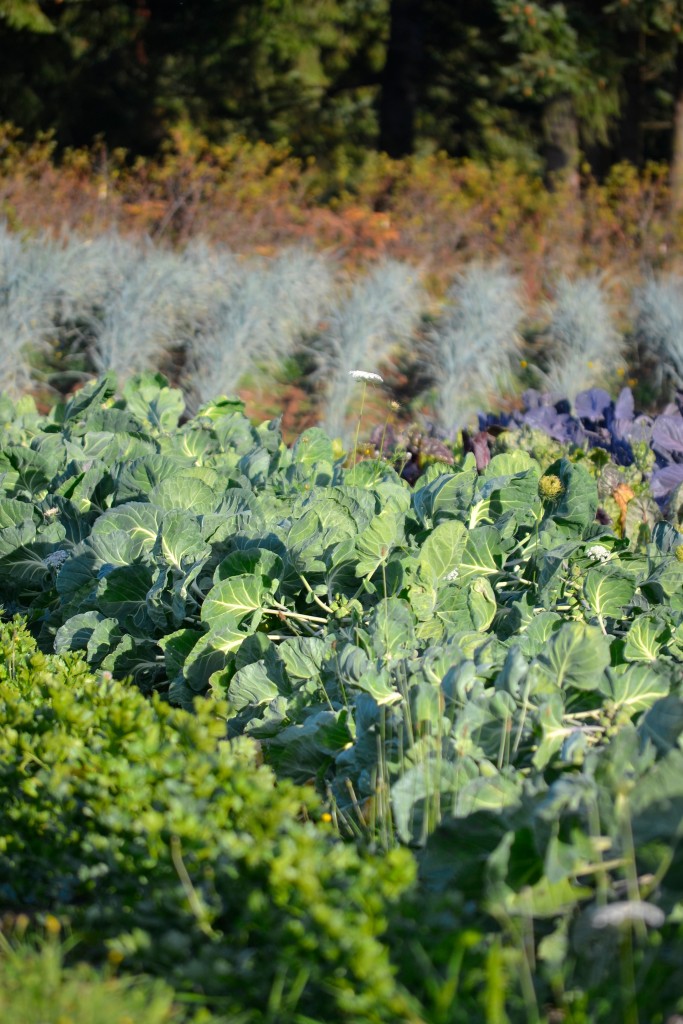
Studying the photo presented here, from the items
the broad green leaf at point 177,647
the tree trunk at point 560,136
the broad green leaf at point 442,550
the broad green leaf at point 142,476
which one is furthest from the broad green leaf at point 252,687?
the tree trunk at point 560,136

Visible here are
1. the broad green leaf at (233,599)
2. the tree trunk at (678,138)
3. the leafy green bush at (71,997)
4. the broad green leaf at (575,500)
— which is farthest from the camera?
the tree trunk at (678,138)

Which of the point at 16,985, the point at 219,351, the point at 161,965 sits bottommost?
the point at 219,351

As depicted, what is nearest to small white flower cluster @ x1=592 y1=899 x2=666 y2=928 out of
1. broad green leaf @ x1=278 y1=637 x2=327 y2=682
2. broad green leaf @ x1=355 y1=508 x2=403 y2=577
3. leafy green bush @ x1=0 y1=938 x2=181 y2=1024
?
leafy green bush @ x1=0 y1=938 x2=181 y2=1024

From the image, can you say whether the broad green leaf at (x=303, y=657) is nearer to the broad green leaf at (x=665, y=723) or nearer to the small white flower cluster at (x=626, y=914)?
the broad green leaf at (x=665, y=723)

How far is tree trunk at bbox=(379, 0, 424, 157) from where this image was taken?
17.3m

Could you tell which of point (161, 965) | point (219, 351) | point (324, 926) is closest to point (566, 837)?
point (324, 926)

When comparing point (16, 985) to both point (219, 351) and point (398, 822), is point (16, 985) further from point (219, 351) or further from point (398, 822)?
point (219, 351)

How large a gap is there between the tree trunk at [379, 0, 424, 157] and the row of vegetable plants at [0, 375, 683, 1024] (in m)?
14.4

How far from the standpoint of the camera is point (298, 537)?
3.04 m

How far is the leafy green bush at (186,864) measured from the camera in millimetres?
1720

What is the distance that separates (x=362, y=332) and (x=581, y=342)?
7.77 ft

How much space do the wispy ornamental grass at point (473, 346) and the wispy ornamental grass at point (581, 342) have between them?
359mm

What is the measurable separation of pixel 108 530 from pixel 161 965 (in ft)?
5.46

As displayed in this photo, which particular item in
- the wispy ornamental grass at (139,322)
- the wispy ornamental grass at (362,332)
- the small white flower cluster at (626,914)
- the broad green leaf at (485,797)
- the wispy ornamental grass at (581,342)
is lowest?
the wispy ornamental grass at (581,342)
